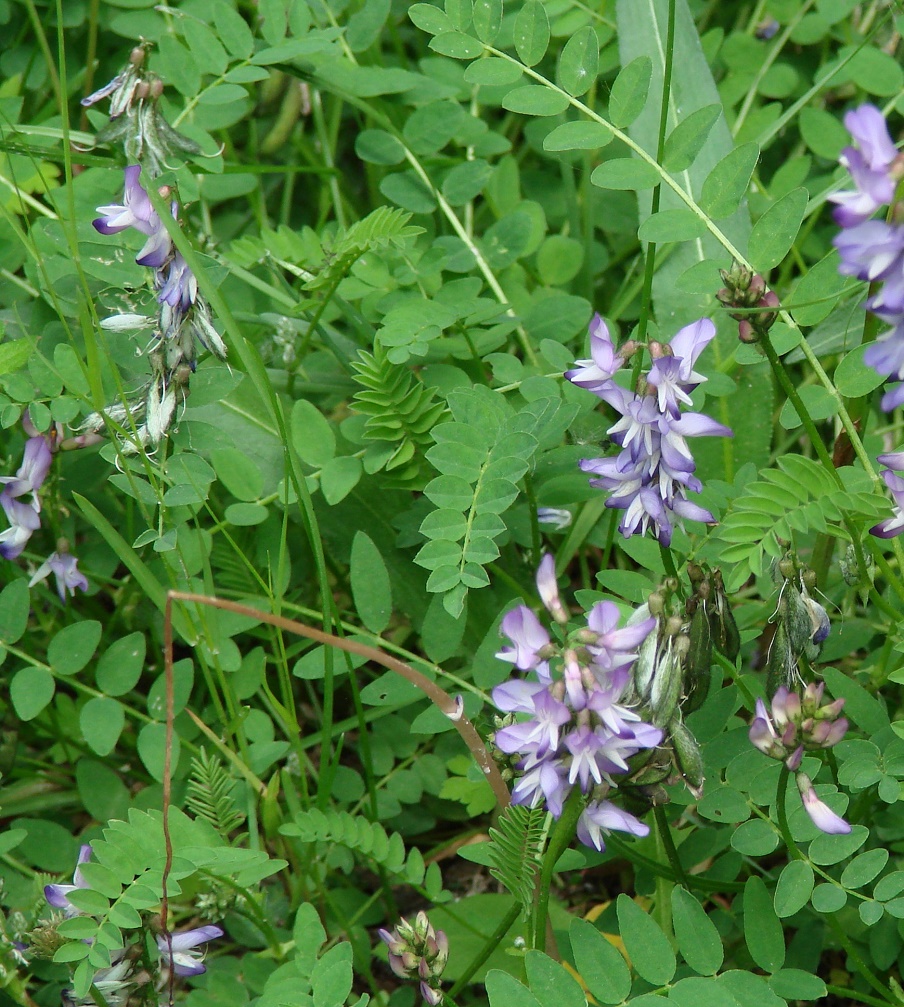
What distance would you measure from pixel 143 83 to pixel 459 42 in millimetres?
541

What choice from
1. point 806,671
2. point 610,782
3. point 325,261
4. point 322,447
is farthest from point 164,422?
point 806,671

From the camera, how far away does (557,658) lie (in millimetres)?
1444

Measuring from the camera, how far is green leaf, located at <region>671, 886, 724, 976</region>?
156 cm

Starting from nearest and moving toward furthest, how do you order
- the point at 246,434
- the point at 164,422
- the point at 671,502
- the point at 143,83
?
1. the point at 671,502
2. the point at 143,83
3. the point at 164,422
4. the point at 246,434

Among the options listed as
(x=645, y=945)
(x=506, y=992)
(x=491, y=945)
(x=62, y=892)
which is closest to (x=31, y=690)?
(x=62, y=892)

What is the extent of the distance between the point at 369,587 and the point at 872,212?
1093 millimetres

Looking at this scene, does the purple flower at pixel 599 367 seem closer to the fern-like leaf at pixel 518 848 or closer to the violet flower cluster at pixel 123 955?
the fern-like leaf at pixel 518 848

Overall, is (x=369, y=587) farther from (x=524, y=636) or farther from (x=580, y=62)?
(x=580, y=62)

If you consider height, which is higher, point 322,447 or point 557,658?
point 557,658

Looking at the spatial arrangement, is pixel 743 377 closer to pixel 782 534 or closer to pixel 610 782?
pixel 782 534

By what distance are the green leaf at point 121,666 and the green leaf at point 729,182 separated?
1.22 meters

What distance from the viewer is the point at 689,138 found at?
5.88 feet

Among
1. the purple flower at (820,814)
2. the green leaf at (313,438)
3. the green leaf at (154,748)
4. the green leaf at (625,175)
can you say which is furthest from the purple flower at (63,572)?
the purple flower at (820,814)

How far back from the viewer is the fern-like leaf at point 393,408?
2012 millimetres
